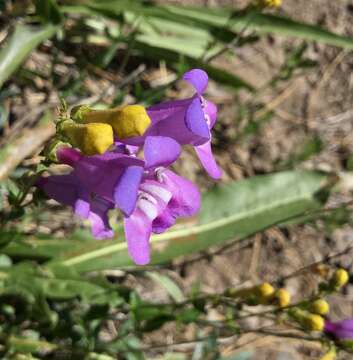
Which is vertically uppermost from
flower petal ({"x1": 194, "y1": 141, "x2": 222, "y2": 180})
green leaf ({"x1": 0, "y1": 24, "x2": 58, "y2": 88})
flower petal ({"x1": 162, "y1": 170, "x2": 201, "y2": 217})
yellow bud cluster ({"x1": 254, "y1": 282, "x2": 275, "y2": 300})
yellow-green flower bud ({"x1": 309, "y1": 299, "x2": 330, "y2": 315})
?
green leaf ({"x1": 0, "y1": 24, "x2": 58, "y2": 88})

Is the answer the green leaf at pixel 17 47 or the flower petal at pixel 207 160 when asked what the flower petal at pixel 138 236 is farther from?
the green leaf at pixel 17 47

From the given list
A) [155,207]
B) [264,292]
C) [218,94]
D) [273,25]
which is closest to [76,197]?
[155,207]

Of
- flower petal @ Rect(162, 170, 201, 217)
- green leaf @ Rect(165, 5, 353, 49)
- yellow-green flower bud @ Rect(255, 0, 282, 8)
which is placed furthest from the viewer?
green leaf @ Rect(165, 5, 353, 49)

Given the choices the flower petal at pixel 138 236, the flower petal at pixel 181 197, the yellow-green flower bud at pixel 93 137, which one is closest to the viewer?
the yellow-green flower bud at pixel 93 137

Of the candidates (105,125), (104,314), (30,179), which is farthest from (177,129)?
(104,314)

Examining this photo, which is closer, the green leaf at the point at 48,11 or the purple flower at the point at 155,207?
the purple flower at the point at 155,207

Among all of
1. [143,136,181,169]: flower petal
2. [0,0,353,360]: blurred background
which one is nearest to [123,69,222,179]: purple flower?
[143,136,181,169]: flower petal

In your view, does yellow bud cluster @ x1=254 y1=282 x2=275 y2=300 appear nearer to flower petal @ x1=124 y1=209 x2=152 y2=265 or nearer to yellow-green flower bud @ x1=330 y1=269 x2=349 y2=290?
yellow-green flower bud @ x1=330 y1=269 x2=349 y2=290

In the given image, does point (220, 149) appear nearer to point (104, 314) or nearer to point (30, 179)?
point (104, 314)

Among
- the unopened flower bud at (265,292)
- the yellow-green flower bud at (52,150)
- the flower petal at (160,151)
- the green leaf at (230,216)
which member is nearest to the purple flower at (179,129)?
the flower petal at (160,151)
